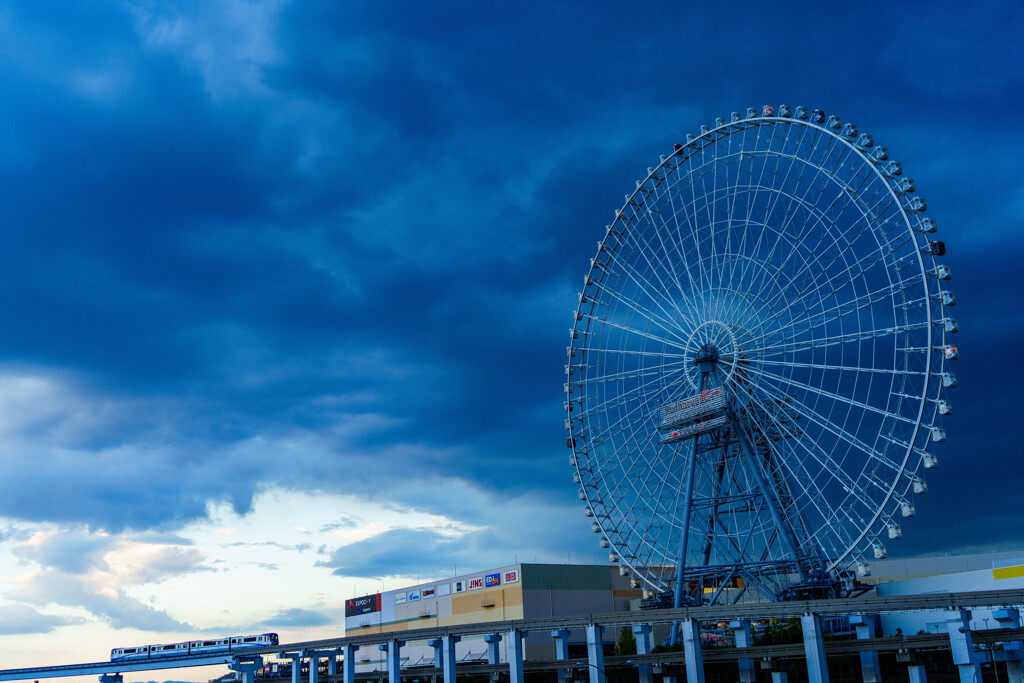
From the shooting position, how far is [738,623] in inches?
2997

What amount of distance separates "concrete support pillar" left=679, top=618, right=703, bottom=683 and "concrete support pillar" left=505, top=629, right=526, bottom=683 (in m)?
18.0

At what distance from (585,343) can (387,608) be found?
85.9 metres

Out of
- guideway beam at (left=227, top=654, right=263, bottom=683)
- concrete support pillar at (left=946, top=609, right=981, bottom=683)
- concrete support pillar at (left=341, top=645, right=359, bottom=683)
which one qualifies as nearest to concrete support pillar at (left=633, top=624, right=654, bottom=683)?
concrete support pillar at (left=946, top=609, right=981, bottom=683)

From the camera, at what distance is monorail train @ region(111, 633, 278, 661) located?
4478 inches

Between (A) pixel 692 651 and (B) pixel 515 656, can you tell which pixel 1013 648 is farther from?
(B) pixel 515 656

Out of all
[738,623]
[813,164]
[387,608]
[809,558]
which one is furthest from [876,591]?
[387,608]

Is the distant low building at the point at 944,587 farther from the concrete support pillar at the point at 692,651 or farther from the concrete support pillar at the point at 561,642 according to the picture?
the concrete support pillar at the point at 561,642

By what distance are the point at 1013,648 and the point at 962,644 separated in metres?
6.60

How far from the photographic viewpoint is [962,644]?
5594cm

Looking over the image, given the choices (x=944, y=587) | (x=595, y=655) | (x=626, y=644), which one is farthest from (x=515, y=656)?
(x=944, y=587)

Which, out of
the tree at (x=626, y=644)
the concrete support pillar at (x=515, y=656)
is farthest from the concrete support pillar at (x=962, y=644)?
the tree at (x=626, y=644)

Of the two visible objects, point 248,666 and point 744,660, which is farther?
point 248,666

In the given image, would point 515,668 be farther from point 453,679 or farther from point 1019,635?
point 1019,635

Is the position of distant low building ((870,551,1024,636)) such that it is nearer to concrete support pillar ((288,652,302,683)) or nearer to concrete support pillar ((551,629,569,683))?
concrete support pillar ((551,629,569,683))
